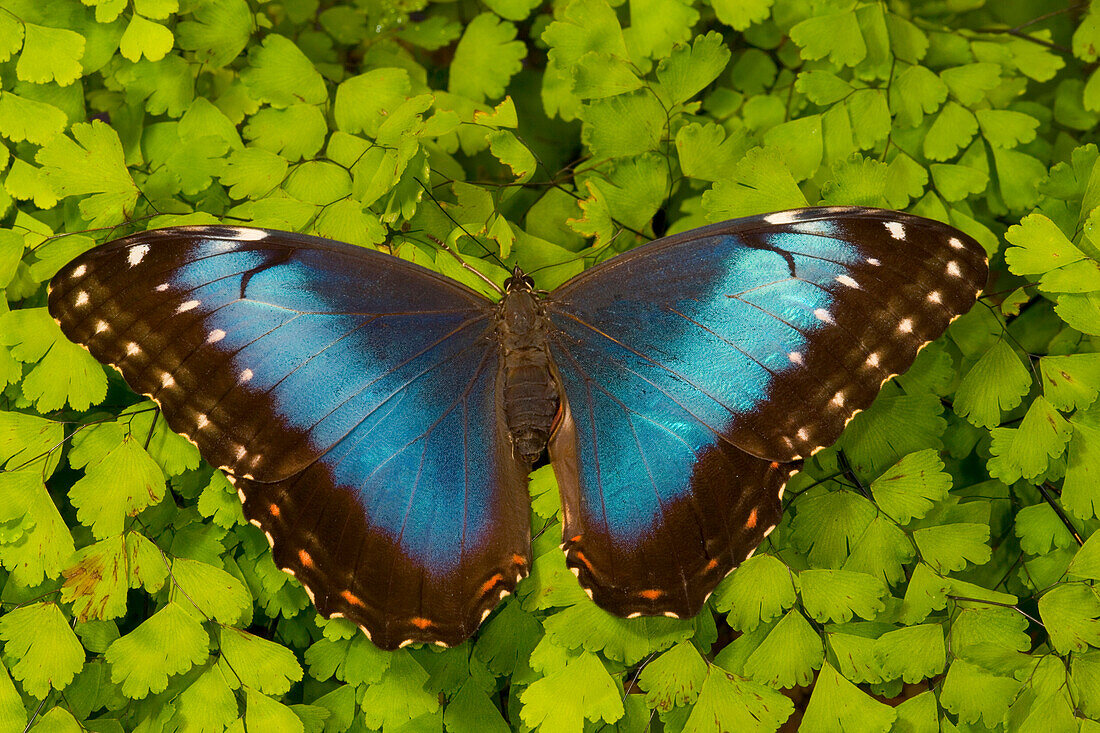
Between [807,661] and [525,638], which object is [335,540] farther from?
[807,661]

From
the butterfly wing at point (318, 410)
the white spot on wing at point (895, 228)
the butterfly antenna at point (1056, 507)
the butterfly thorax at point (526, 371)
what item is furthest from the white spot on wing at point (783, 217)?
the butterfly antenna at point (1056, 507)

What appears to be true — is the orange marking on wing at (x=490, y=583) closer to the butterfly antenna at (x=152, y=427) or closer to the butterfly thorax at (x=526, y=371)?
the butterfly thorax at (x=526, y=371)

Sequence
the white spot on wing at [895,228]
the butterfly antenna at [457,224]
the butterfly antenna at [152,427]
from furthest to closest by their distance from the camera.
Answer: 1. the butterfly antenna at [457,224]
2. the butterfly antenna at [152,427]
3. the white spot on wing at [895,228]

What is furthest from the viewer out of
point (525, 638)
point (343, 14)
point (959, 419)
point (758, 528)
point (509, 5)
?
point (343, 14)

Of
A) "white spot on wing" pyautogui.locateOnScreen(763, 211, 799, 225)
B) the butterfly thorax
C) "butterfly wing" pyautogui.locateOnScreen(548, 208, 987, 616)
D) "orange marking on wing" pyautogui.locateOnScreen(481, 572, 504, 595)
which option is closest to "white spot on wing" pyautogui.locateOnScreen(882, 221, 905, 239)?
"butterfly wing" pyautogui.locateOnScreen(548, 208, 987, 616)

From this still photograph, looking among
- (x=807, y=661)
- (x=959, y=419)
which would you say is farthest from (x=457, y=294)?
(x=959, y=419)

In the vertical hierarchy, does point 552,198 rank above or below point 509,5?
below

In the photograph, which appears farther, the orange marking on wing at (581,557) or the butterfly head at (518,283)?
the butterfly head at (518,283)

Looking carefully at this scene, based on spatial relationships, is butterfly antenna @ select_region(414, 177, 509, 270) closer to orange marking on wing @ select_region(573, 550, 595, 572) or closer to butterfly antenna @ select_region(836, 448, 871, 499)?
orange marking on wing @ select_region(573, 550, 595, 572)
